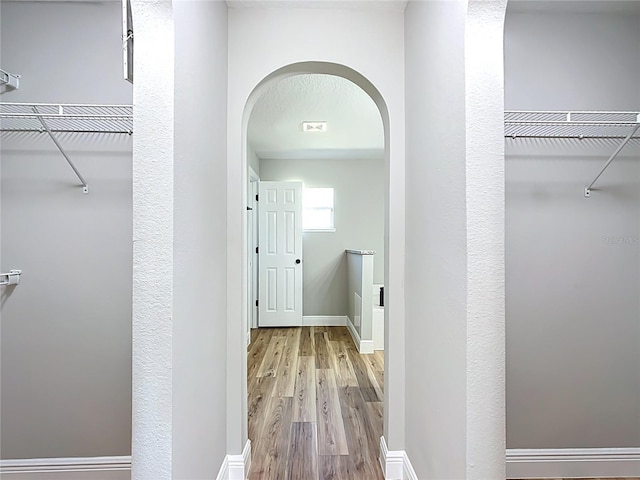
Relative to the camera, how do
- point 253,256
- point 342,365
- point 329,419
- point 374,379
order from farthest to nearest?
point 253,256 → point 342,365 → point 374,379 → point 329,419

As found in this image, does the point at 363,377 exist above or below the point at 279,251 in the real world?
below

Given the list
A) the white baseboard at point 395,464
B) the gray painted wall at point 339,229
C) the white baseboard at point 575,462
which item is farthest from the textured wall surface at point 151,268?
the gray painted wall at point 339,229

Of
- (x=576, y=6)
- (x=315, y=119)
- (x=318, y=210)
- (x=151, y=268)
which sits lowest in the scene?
(x=151, y=268)

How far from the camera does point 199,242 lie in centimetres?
139

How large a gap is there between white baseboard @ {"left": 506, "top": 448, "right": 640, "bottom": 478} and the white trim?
3.88m

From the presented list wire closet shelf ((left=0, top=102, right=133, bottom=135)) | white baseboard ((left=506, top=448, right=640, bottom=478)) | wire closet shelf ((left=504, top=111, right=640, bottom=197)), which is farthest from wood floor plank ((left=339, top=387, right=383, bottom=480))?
wire closet shelf ((left=0, top=102, right=133, bottom=135))

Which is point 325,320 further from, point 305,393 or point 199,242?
point 199,242

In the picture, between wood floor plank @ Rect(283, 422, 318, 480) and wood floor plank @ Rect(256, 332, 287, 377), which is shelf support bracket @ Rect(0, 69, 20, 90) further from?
wood floor plank @ Rect(256, 332, 287, 377)

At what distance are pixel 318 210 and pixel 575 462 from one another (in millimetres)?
4440

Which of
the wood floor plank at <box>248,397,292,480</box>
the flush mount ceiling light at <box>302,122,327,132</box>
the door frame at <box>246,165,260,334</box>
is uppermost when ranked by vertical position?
the flush mount ceiling light at <box>302,122,327,132</box>

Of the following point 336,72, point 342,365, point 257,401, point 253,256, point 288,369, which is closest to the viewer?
point 336,72

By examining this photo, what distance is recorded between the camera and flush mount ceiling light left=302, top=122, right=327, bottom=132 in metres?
4.08

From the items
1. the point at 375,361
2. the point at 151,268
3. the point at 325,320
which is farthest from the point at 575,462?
the point at 325,320

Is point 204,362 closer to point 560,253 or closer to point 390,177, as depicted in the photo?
point 390,177
